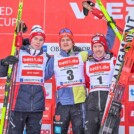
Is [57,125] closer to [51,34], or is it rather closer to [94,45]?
[94,45]

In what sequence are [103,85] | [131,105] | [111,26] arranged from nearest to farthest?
[103,85]
[111,26]
[131,105]

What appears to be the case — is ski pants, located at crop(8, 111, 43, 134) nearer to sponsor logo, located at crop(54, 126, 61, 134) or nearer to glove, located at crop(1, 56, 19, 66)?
sponsor logo, located at crop(54, 126, 61, 134)

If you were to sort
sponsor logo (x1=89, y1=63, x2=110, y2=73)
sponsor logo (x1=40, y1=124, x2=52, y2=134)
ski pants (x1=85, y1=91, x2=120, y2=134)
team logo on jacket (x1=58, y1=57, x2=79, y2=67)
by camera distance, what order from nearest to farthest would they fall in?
ski pants (x1=85, y1=91, x2=120, y2=134) < sponsor logo (x1=89, y1=63, x2=110, y2=73) < team logo on jacket (x1=58, y1=57, x2=79, y2=67) < sponsor logo (x1=40, y1=124, x2=52, y2=134)

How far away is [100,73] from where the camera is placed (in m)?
4.73

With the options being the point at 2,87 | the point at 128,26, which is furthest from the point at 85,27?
the point at 2,87

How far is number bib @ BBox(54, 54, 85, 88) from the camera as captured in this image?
481 centimetres

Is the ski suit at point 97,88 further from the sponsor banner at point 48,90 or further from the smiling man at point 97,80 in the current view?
the sponsor banner at point 48,90

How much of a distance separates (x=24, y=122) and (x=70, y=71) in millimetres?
741

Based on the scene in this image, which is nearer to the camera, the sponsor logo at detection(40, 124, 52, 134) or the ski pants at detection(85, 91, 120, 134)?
the ski pants at detection(85, 91, 120, 134)

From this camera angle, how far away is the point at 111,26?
5133mm

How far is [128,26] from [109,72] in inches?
22.6

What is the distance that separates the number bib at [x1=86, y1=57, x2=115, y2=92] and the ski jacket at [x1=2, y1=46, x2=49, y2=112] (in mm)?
525

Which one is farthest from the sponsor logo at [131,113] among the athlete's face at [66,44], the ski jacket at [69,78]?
the athlete's face at [66,44]

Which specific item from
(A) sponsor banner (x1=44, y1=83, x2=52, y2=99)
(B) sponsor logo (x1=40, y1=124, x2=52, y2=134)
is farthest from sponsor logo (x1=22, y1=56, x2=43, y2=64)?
(B) sponsor logo (x1=40, y1=124, x2=52, y2=134)
